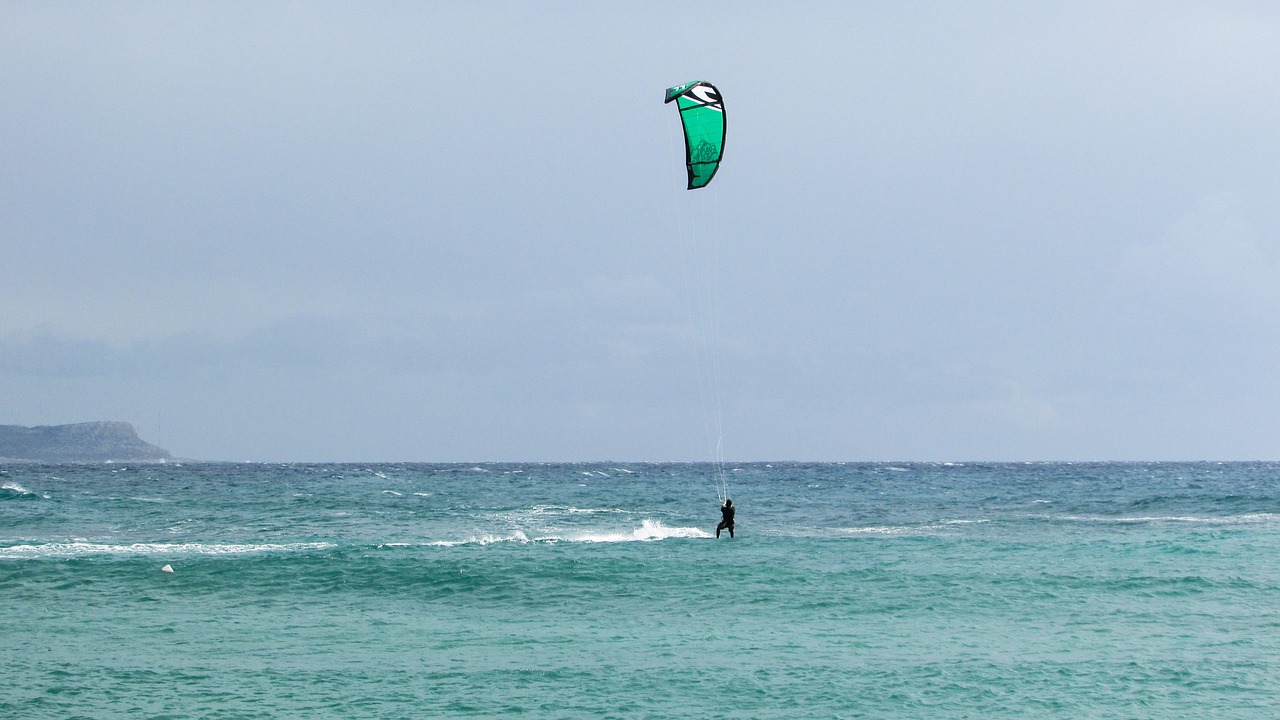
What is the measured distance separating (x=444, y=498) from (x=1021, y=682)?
43.1 metres

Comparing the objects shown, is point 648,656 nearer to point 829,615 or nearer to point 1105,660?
point 829,615

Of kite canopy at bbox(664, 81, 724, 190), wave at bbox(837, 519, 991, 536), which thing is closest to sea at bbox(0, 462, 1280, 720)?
wave at bbox(837, 519, 991, 536)

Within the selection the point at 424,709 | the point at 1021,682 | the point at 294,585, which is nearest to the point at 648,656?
the point at 424,709

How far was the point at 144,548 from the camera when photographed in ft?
105

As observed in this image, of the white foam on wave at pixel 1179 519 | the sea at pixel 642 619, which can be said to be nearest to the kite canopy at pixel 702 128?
the sea at pixel 642 619

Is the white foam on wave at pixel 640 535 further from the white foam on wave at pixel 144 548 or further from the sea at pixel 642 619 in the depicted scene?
the white foam on wave at pixel 144 548

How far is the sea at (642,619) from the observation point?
16062 mm

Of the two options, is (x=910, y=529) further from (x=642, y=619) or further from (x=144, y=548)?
(x=144, y=548)

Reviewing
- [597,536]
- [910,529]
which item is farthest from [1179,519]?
[597,536]

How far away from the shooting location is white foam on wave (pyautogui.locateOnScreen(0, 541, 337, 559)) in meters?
30.4

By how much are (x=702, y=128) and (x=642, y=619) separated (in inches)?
376

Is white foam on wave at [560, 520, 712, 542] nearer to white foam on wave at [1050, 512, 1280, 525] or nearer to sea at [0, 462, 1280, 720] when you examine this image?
sea at [0, 462, 1280, 720]

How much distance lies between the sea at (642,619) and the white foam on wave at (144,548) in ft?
0.61

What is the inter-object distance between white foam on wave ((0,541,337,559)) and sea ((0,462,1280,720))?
0.61 ft
